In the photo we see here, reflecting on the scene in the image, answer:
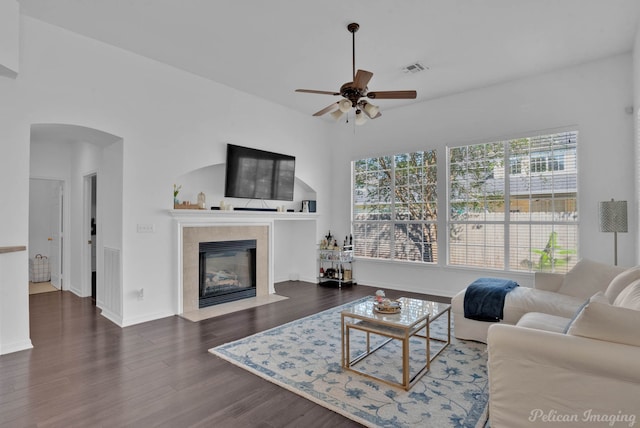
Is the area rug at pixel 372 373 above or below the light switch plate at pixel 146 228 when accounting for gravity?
below

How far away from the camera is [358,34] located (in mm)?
3863

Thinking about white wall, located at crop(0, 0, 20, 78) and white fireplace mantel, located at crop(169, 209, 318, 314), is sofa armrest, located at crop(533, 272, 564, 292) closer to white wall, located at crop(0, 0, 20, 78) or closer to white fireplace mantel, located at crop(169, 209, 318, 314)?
white fireplace mantel, located at crop(169, 209, 318, 314)

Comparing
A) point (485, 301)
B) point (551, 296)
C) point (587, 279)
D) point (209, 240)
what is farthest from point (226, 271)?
point (587, 279)

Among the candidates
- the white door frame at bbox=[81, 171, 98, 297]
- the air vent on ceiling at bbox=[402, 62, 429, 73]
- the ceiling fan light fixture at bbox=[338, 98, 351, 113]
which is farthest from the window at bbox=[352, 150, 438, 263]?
the white door frame at bbox=[81, 171, 98, 297]

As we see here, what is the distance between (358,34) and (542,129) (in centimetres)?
307

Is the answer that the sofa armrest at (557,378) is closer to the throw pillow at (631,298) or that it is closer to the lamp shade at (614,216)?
the throw pillow at (631,298)

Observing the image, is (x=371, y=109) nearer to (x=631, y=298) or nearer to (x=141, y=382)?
(x=631, y=298)

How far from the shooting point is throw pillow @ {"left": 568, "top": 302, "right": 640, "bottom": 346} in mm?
1739

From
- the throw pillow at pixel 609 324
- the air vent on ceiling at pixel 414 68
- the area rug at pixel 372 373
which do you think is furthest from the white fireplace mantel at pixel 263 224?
the throw pillow at pixel 609 324

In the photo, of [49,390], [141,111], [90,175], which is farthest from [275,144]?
[49,390]

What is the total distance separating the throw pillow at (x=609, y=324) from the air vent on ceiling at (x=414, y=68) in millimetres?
3705

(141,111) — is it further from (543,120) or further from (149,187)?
(543,120)

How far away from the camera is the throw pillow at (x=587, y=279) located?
11.4 ft

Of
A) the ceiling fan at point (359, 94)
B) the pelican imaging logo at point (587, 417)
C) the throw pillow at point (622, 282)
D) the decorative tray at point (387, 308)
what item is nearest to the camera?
the pelican imaging logo at point (587, 417)
